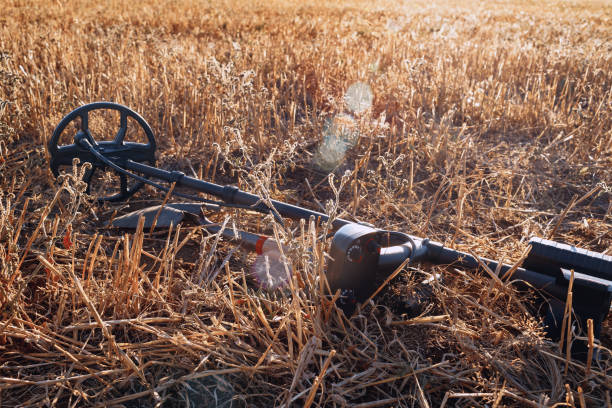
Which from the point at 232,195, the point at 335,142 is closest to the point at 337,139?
the point at 335,142

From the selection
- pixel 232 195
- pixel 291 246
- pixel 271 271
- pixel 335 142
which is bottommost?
pixel 271 271

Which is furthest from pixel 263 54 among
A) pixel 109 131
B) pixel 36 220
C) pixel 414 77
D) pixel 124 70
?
pixel 36 220

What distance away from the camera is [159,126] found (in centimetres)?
446

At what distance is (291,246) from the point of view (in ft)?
5.65

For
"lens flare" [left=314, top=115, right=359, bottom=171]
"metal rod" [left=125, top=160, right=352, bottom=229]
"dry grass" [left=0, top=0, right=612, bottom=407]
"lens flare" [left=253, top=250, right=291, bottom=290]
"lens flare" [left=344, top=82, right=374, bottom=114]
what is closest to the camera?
"dry grass" [left=0, top=0, right=612, bottom=407]

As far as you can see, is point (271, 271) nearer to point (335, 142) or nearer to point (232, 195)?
point (232, 195)

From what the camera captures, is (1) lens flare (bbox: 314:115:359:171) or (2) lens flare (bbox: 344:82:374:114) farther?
(2) lens flare (bbox: 344:82:374:114)

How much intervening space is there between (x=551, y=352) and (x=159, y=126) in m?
3.67

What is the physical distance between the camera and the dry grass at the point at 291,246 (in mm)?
1793

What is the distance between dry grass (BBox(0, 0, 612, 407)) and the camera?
179cm

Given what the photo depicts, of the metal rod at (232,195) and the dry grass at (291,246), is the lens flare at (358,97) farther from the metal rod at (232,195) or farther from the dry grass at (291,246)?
the metal rod at (232,195)

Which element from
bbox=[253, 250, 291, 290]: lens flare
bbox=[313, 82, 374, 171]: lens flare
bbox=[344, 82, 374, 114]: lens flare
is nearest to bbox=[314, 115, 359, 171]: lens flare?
bbox=[313, 82, 374, 171]: lens flare

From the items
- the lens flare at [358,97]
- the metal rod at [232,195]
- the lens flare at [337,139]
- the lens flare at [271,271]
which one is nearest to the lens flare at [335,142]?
the lens flare at [337,139]

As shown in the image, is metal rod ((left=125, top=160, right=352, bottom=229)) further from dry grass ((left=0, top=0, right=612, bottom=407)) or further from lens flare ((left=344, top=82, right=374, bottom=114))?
lens flare ((left=344, top=82, right=374, bottom=114))
